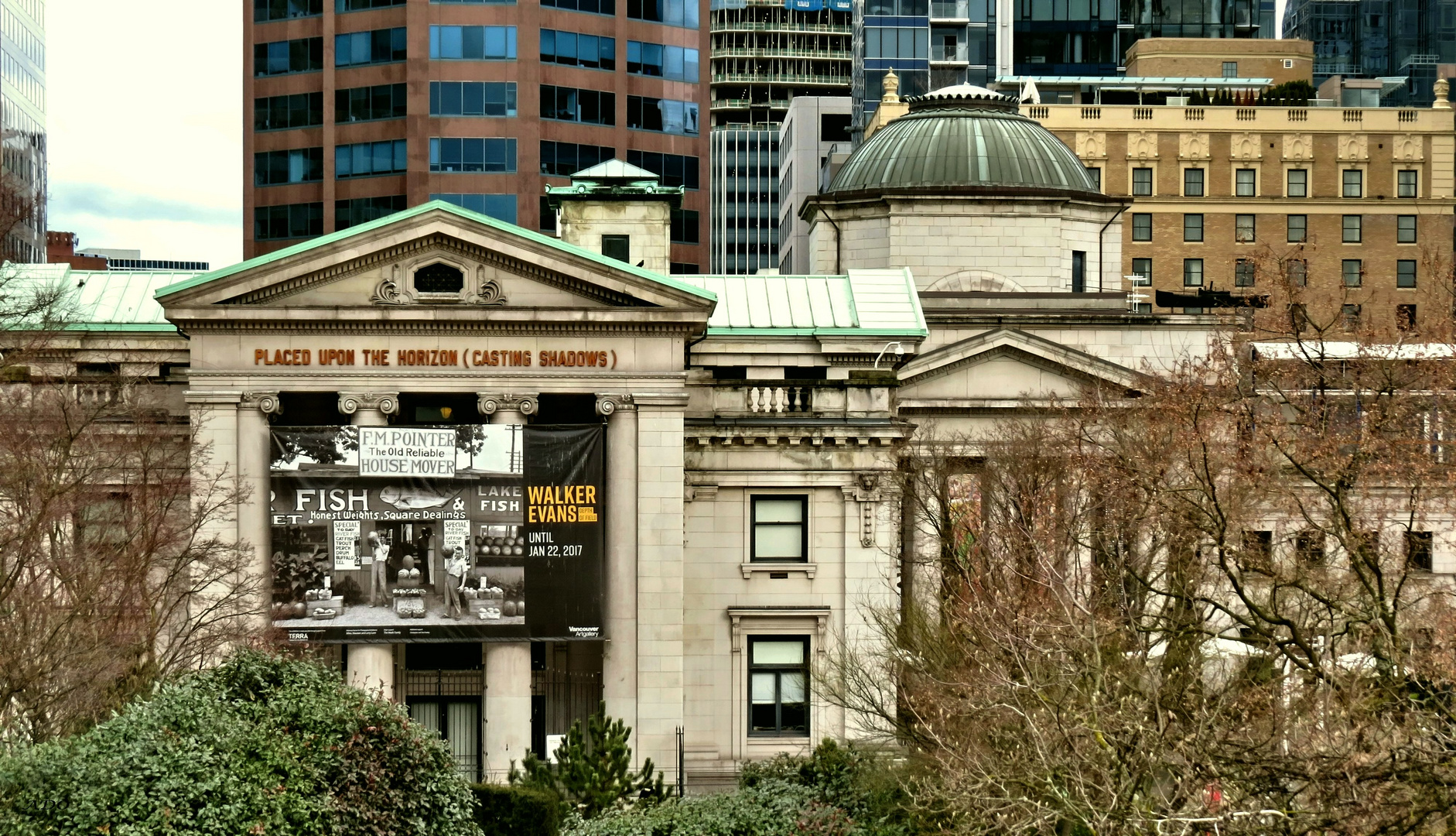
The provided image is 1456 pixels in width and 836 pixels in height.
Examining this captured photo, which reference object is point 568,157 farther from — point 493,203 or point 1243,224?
point 1243,224

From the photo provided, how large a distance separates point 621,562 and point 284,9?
63114 millimetres

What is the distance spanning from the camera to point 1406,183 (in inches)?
5226

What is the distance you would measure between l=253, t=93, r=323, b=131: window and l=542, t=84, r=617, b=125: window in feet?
37.9

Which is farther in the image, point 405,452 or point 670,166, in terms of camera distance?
point 670,166

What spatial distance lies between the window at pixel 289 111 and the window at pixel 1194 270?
47822 mm

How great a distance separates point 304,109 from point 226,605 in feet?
209

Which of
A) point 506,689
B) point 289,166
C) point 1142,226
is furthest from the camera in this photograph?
point 1142,226

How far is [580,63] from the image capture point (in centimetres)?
11644

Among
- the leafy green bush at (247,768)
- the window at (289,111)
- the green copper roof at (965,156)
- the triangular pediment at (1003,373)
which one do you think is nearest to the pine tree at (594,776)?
the leafy green bush at (247,768)

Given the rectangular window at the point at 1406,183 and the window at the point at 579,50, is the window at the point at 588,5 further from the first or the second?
the rectangular window at the point at 1406,183

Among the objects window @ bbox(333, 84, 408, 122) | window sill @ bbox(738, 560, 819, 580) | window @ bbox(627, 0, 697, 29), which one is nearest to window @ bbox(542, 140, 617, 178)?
window @ bbox(627, 0, 697, 29)

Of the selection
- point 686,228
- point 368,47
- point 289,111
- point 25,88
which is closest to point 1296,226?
point 686,228

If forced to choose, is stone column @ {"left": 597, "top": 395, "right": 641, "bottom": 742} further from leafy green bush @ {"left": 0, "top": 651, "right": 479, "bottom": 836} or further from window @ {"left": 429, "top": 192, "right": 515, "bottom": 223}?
window @ {"left": 429, "top": 192, "right": 515, "bottom": 223}

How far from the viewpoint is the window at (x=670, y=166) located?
119 metres
